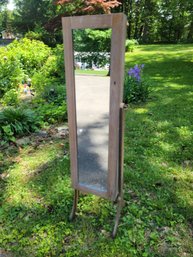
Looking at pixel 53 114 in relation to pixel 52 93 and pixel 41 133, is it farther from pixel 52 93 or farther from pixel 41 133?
pixel 52 93

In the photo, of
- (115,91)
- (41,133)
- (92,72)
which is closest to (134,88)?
(41,133)

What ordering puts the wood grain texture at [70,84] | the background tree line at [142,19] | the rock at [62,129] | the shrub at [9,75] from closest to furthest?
1. the wood grain texture at [70,84]
2. the rock at [62,129]
3. the shrub at [9,75]
4. the background tree line at [142,19]

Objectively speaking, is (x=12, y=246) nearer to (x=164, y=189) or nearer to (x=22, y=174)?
(x=22, y=174)

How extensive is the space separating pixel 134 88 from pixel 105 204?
282 centimetres

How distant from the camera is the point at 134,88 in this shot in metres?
4.38

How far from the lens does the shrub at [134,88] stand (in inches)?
169

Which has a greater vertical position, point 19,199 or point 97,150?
point 97,150

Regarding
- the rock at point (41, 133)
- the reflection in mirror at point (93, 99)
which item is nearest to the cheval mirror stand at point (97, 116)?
the reflection in mirror at point (93, 99)

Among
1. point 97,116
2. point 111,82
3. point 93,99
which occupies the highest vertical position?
point 111,82

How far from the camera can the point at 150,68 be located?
310 inches

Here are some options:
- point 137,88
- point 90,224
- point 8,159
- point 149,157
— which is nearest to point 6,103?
point 8,159

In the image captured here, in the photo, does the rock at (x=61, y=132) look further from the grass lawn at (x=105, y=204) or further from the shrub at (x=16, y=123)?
the shrub at (x=16, y=123)

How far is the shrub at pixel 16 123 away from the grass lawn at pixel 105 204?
318 millimetres

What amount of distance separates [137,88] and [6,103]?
8.06ft
